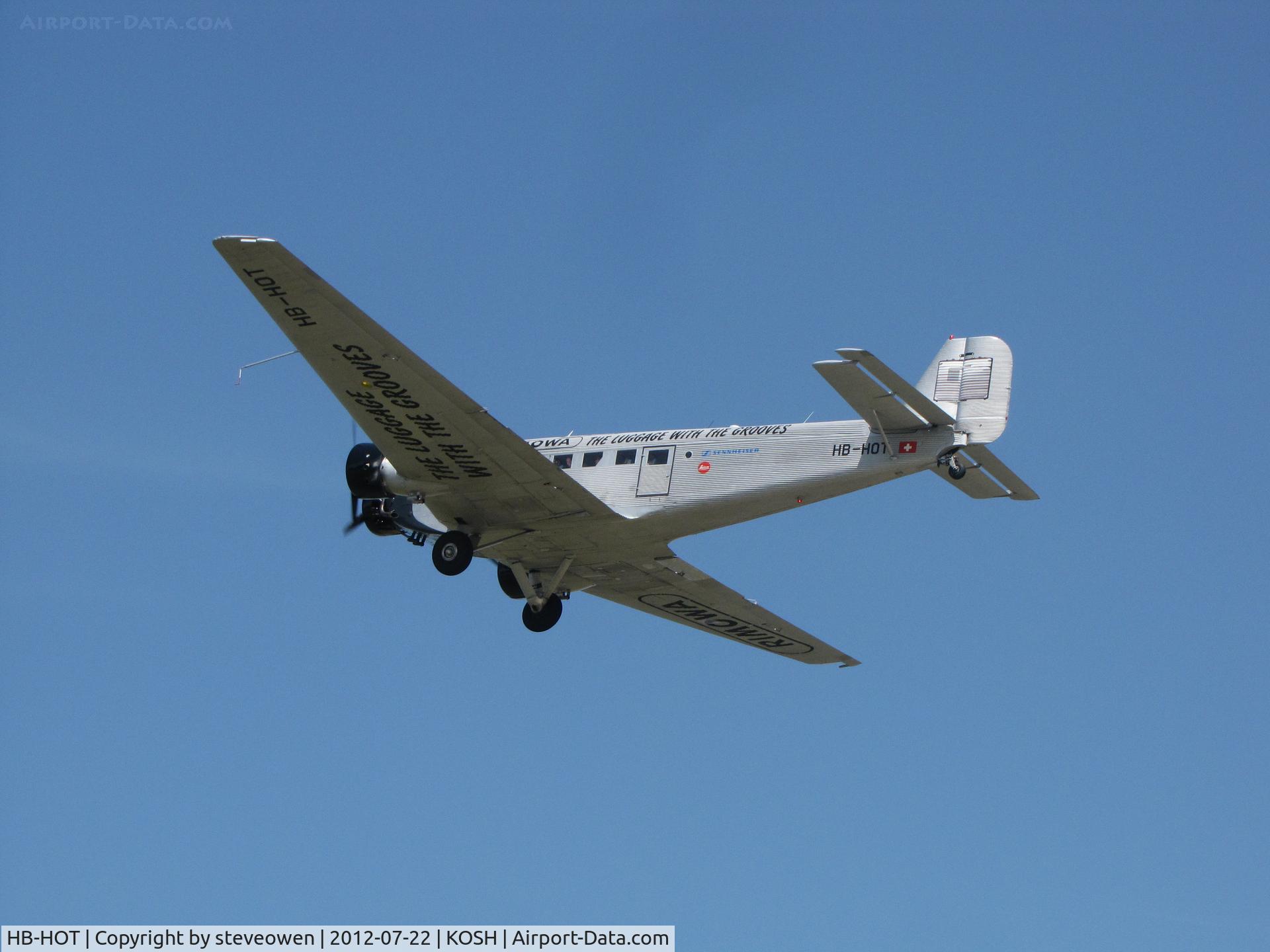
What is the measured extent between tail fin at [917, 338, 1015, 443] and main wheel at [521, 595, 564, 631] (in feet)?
31.1

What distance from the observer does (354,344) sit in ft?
83.9

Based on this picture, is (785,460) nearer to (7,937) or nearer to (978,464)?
(978,464)

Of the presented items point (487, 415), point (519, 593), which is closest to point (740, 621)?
point (519, 593)

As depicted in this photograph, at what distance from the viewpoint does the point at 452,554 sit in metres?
29.0

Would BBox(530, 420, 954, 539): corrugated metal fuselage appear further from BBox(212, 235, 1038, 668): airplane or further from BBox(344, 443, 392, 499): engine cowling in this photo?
BBox(344, 443, 392, 499): engine cowling

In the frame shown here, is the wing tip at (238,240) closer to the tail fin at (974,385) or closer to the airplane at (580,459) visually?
the airplane at (580,459)

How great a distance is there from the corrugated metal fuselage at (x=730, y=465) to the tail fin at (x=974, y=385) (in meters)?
0.46

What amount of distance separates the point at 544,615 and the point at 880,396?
9.67m

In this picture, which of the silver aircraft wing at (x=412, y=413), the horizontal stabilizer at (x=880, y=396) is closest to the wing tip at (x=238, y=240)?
the silver aircraft wing at (x=412, y=413)

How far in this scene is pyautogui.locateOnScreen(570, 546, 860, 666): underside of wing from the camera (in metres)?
31.4

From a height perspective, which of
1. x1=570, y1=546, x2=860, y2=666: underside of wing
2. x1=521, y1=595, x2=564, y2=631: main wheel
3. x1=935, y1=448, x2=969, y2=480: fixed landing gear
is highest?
x1=570, y1=546, x2=860, y2=666: underside of wing

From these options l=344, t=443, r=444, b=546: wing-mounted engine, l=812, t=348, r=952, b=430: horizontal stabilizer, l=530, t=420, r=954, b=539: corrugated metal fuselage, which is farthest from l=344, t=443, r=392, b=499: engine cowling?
l=812, t=348, r=952, b=430: horizontal stabilizer

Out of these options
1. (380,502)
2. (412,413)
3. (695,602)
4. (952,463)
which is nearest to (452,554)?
(380,502)

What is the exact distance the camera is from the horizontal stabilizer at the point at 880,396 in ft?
81.0
